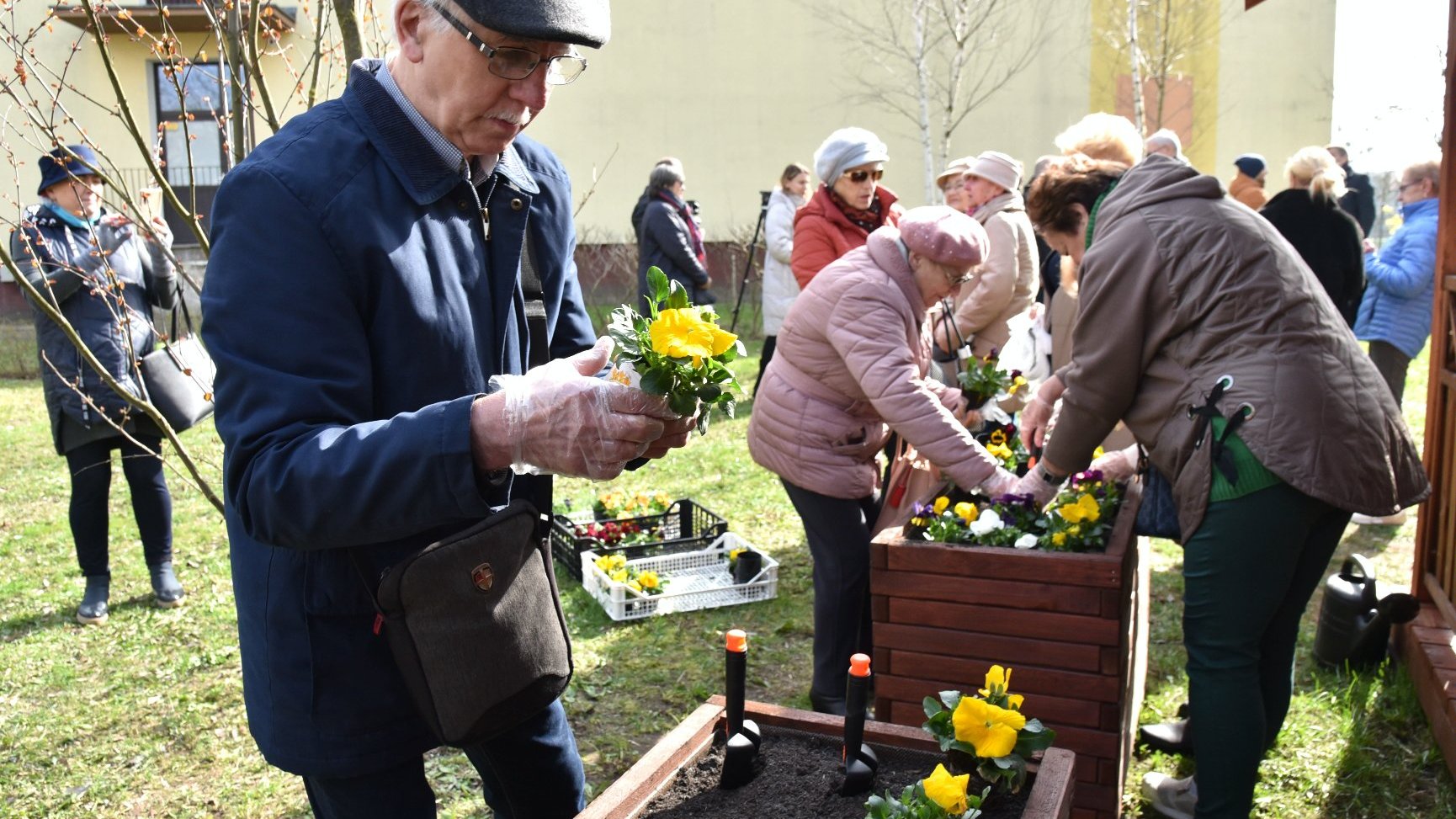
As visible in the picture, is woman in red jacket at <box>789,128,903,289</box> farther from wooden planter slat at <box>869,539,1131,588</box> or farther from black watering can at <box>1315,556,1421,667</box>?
wooden planter slat at <box>869,539,1131,588</box>

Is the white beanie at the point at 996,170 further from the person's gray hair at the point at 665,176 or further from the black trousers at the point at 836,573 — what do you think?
the person's gray hair at the point at 665,176

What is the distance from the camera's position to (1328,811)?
3293 mm

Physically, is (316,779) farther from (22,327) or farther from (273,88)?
(273,88)

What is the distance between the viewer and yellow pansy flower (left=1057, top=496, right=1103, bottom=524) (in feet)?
9.96

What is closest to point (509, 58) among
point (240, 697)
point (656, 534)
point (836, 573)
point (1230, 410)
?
point (1230, 410)

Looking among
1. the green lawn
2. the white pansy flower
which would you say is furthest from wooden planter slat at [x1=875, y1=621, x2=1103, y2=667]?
the green lawn

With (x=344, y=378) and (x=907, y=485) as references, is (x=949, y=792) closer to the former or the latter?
(x=344, y=378)

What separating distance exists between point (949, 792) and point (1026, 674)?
1.32m

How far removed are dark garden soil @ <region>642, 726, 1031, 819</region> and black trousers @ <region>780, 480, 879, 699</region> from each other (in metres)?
1.57

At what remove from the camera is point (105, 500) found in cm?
511

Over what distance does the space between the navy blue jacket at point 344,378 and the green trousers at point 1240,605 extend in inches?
66.9

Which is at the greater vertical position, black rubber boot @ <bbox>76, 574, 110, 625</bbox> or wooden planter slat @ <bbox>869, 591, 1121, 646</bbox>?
wooden planter slat @ <bbox>869, 591, 1121, 646</bbox>

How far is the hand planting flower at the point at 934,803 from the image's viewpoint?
67.7 inches

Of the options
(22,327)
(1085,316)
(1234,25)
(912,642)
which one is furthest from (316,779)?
(1234,25)
